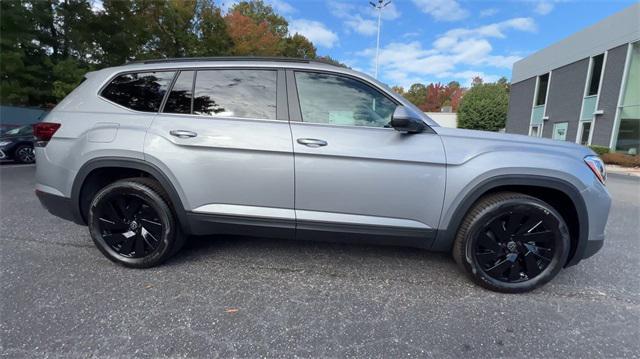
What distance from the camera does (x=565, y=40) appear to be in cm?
1850

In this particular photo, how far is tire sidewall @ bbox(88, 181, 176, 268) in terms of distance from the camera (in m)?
2.49

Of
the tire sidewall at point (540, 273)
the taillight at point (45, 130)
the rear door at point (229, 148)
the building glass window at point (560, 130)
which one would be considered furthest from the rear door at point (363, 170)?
the building glass window at point (560, 130)

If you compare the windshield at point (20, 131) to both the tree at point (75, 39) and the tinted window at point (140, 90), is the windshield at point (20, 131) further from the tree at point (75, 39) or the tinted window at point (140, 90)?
the tinted window at point (140, 90)

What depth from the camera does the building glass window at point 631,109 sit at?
1376cm

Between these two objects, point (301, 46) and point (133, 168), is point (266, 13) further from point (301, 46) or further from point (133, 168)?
point (133, 168)

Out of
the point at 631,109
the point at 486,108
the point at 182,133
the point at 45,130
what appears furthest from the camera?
the point at 486,108

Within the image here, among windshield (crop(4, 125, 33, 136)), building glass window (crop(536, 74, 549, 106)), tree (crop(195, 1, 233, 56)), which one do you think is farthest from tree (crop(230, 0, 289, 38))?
windshield (crop(4, 125, 33, 136))

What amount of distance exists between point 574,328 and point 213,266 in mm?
2810

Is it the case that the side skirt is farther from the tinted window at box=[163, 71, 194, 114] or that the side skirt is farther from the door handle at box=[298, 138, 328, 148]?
the tinted window at box=[163, 71, 194, 114]

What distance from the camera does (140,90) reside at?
2.62 meters

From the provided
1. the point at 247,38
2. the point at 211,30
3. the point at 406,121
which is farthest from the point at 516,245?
the point at 247,38

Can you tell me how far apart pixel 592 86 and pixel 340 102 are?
21010 millimetres

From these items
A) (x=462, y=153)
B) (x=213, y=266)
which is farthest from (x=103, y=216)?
(x=462, y=153)

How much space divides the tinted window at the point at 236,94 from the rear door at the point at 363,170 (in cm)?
21
